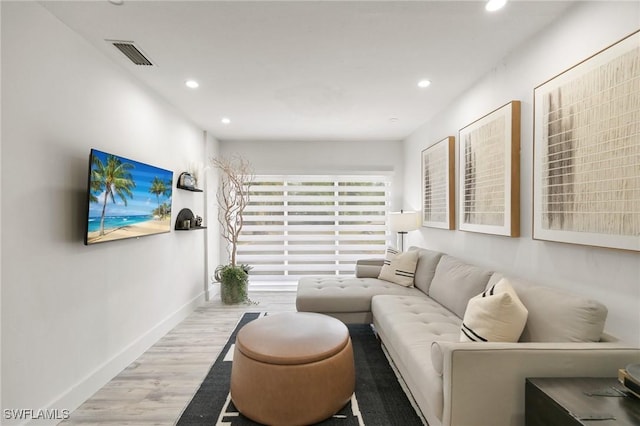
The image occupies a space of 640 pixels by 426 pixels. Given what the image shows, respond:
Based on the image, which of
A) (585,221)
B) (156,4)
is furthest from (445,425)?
(156,4)

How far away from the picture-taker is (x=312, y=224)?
518 cm

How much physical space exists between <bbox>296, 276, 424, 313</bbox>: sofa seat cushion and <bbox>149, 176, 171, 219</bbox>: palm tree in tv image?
5.23 ft

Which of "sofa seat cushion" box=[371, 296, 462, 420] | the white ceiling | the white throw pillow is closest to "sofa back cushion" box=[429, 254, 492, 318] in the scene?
"sofa seat cushion" box=[371, 296, 462, 420]

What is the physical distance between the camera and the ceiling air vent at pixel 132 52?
2.15 meters

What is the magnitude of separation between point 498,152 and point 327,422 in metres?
2.29

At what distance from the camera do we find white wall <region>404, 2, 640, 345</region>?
1.49m

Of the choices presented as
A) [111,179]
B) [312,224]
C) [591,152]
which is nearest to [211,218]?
[312,224]

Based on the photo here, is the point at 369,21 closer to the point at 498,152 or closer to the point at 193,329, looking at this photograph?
the point at 498,152

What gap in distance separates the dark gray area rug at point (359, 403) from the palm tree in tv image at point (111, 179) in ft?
4.47

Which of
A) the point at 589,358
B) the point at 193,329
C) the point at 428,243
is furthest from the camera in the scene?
the point at 428,243

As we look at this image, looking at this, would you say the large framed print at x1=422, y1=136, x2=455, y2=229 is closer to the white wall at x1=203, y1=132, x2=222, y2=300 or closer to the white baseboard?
the white wall at x1=203, y1=132, x2=222, y2=300

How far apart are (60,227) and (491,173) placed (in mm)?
3140

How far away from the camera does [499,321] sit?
1.63 m

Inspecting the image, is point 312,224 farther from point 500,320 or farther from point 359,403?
point 500,320
